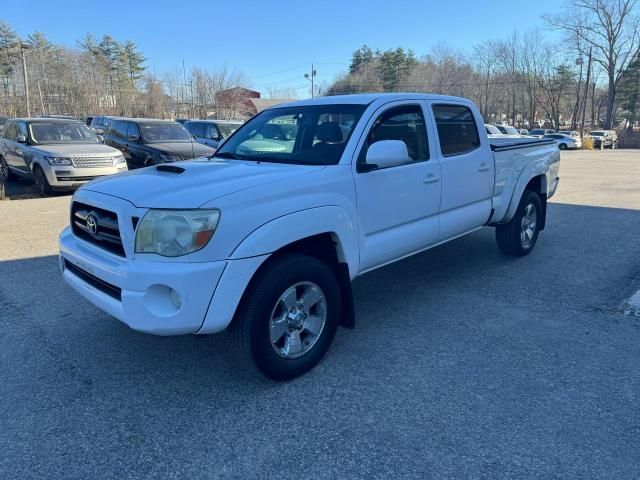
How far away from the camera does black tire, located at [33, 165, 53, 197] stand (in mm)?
10391

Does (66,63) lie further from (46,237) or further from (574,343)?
(574,343)

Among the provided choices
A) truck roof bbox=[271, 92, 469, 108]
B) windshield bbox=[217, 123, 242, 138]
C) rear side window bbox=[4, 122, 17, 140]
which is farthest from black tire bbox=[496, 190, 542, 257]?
rear side window bbox=[4, 122, 17, 140]

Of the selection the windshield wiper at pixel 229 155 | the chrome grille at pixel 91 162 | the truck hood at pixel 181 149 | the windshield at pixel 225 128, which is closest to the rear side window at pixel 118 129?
the truck hood at pixel 181 149

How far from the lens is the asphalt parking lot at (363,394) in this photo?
8.10 ft

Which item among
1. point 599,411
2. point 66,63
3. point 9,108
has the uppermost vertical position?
point 66,63

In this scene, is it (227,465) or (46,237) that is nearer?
(227,465)

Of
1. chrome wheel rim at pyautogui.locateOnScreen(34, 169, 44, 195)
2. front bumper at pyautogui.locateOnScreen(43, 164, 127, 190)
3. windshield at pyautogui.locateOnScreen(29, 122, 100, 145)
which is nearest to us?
front bumper at pyautogui.locateOnScreen(43, 164, 127, 190)

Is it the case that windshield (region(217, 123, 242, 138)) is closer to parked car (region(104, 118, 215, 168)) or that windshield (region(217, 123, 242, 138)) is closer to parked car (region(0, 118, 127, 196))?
parked car (region(104, 118, 215, 168))

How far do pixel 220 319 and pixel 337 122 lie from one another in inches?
76.9

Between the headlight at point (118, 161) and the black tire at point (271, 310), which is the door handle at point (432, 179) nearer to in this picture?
the black tire at point (271, 310)

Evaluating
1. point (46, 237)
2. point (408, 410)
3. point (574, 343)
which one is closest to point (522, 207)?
point (574, 343)

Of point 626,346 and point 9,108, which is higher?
point 9,108

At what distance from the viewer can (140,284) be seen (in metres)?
2.72

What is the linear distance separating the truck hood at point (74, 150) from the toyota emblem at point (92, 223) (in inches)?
321
